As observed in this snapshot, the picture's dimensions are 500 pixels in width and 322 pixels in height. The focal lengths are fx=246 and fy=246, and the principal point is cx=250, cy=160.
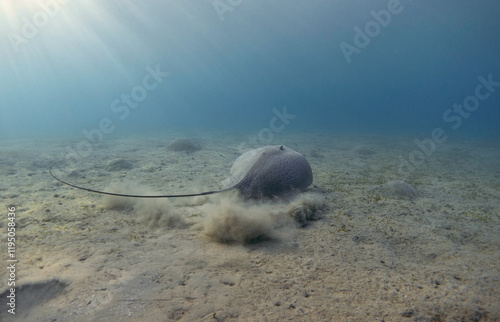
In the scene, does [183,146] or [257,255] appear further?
[183,146]

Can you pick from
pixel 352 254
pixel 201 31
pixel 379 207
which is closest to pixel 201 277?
pixel 352 254

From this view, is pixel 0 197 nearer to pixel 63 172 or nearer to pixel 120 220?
pixel 63 172

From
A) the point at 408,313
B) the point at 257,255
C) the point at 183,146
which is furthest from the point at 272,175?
the point at 183,146

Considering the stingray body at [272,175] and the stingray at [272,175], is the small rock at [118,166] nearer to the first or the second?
the stingray at [272,175]

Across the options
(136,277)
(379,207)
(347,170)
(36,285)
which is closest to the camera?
(36,285)

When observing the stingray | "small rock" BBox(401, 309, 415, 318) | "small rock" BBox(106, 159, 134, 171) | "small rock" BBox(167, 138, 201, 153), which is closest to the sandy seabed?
"small rock" BBox(401, 309, 415, 318)

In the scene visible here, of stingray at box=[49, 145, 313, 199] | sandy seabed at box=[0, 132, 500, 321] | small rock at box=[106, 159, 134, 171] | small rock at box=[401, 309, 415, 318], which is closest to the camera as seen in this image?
small rock at box=[401, 309, 415, 318]

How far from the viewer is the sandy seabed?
268 cm

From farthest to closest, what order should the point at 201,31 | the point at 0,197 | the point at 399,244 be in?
the point at 201,31, the point at 0,197, the point at 399,244

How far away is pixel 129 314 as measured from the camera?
2.57 meters

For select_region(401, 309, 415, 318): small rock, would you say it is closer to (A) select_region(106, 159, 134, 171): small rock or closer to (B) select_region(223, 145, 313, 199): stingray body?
(B) select_region(223, 145, 313, 199): stingray body

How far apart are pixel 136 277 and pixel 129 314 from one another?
689 millimetres

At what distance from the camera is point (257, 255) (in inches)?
147

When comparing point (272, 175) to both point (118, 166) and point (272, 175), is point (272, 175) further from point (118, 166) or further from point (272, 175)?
point (118, 166)
